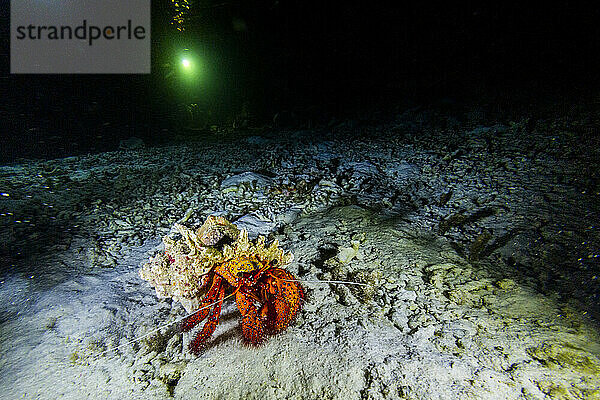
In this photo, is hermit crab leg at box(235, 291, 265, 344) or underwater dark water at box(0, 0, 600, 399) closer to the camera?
underwater dark water at box(0, 0, 600, 399)

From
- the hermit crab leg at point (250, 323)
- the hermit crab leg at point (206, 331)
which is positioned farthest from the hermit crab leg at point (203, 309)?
the hermit crab leg at point (250, 323)

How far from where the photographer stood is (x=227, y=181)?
5.06 metres

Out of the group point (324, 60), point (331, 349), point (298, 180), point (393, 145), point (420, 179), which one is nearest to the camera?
point (331, 349)

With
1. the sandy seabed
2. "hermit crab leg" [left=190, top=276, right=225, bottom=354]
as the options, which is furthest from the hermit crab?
the sandy seabed

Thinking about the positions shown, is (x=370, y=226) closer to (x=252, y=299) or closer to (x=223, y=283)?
(x=252, y=299)

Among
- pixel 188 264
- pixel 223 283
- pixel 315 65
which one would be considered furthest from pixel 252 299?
pixel 315 65

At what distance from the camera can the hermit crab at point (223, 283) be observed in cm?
208

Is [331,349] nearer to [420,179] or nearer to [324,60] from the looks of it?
[420,179]

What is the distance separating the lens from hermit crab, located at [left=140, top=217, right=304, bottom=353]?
2.08 metres

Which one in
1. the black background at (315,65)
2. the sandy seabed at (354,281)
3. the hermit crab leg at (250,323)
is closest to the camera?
the sandy seabed at (354,281)

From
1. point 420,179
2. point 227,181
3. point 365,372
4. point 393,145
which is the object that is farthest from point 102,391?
point 393,145

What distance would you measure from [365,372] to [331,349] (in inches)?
10.5

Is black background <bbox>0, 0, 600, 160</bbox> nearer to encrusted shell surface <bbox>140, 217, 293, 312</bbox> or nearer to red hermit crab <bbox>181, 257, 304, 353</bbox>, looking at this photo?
red hermit crab <bbox>181, 257, 304, 353</bbox>

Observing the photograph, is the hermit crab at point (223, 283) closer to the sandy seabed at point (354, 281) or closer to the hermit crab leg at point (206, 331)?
the hermit crab leg at point (206, 331)
